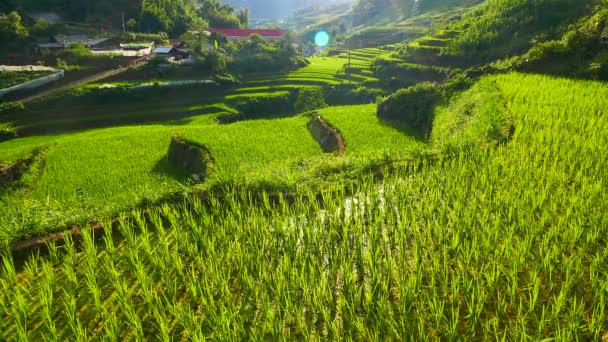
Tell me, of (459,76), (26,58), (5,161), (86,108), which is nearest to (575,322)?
(459,76)

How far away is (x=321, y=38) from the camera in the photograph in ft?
427

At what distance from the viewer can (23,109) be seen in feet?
84.5

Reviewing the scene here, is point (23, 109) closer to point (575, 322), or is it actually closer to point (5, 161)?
point (5, 161)

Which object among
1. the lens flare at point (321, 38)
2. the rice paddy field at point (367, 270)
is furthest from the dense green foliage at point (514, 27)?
the lens flare at point (321, 38)

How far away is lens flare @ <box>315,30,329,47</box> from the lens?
128 meters

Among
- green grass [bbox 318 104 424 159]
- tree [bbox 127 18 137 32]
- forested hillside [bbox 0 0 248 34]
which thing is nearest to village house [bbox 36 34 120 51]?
tree [bbox 127 18 137 32]

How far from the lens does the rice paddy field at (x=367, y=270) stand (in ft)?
12.8

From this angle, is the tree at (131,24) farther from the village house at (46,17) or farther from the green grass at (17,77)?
the green grass at (17,77)

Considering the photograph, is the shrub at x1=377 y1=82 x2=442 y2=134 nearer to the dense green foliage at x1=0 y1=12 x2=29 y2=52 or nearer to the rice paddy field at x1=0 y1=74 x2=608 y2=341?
the rice paddy field at x1=0 y1=74 x2=608 y2=341

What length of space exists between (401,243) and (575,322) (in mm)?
2285

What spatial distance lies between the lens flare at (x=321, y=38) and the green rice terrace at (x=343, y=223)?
11461 centimetres

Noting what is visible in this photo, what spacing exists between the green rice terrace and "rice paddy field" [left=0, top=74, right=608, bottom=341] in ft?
0.12

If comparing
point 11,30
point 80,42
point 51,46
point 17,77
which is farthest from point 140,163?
point 80,42

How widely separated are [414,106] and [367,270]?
1544cm
